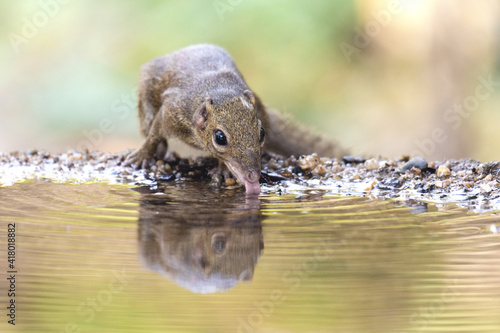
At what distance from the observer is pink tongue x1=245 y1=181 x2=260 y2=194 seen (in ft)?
16.2

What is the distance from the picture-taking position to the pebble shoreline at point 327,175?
4949mm

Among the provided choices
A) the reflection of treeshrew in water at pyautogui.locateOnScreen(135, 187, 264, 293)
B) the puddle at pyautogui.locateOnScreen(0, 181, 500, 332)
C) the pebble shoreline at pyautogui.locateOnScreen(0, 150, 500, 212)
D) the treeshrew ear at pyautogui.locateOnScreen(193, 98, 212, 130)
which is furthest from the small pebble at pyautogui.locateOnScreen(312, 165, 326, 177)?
the reflection of treeshrew in water at pyautogui.locateOnScreen(135, 187, 264, 293)

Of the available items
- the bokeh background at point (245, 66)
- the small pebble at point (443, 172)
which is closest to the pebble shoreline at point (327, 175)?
the small pebble at point (443, 172)

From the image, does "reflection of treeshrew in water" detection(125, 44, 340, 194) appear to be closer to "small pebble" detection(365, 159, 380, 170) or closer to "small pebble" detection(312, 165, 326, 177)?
"small pebble" detection(312, 165, 326, 177)

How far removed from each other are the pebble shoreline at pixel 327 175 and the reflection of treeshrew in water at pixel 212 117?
213 mm

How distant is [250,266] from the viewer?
282 centimetres

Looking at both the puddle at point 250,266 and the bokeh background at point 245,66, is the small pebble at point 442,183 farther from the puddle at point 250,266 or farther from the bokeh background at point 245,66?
the bokeh background at point 245,66

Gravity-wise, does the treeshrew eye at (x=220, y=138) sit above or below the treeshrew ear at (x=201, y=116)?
below

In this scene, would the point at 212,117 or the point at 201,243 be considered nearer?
the point at 201,243

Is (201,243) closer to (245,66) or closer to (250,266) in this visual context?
(250,266)

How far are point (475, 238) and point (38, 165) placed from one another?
4.34m

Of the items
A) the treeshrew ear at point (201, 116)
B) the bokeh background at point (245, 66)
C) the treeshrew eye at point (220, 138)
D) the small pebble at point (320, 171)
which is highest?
the bokeh background at point (245, 66)

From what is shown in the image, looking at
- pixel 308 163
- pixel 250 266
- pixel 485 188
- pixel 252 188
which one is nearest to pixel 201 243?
pixel 250 266

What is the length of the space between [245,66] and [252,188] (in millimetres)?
9526
